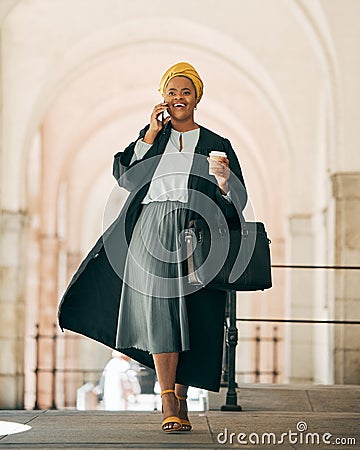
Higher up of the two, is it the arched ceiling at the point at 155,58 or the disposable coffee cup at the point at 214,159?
the arched ceiling at the point at 155,58

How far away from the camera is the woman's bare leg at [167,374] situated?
16.7ft

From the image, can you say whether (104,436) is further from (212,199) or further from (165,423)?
(212,199)

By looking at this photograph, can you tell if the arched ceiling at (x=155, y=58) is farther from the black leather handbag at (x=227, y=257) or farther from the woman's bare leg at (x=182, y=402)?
the woman's bare leg at (x=182, y=402)

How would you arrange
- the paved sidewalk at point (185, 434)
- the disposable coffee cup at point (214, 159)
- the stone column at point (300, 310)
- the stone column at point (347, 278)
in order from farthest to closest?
the stone column at point (300, 310) < the stone column at point (347, 278) < the disposable coffee cup at point (214, 159) < the paved sidewalk at point (185, 434)

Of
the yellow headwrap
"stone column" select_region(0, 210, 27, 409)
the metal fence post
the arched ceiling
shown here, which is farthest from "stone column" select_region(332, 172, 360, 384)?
the yellow headwrap

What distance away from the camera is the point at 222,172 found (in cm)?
510

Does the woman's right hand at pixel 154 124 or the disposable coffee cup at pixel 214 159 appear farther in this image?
the woman's right hand at pixel 154 124

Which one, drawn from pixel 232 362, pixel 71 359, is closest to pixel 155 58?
pixel 232 362

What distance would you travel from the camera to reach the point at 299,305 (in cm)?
1694

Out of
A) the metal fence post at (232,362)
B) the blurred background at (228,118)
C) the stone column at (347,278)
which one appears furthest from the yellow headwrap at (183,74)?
the stone column at (347,278)

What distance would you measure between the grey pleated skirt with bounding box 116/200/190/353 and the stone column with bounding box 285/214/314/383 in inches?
458

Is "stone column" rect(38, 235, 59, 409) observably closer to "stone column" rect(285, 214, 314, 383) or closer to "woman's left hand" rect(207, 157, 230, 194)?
"stone column" rect(285, 214, 314, 383)

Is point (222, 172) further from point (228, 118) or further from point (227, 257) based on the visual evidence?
point (228, 118)

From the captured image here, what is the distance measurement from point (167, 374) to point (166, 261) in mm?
553
